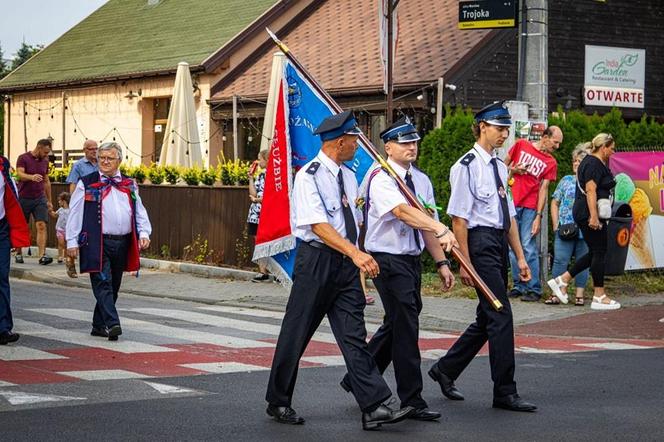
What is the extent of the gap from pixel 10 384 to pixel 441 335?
17.3 ft

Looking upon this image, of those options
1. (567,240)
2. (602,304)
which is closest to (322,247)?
(602,304)

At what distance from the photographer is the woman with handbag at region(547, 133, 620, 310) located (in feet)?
46.5

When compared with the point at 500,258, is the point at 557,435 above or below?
below

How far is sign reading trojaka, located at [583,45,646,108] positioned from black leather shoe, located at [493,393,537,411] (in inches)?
721

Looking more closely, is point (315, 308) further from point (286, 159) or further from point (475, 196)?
point (286, 159)

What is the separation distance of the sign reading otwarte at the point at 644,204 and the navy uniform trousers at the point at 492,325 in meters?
9.12

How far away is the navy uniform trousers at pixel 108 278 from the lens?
11383 millimetres

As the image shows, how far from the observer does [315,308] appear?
7785 mm

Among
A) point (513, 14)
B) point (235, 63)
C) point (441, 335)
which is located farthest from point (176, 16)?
point (441, 335)

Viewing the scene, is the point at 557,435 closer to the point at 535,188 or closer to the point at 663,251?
the point at 535,188

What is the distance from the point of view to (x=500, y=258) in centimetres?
852

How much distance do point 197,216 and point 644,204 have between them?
6.99 m

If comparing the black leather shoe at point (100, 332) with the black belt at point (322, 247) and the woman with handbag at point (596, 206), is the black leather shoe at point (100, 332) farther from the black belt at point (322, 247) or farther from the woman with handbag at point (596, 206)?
the woman with handbag at point (596, 206)

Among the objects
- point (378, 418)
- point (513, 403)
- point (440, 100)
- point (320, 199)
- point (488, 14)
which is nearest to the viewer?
point (378, 418)
